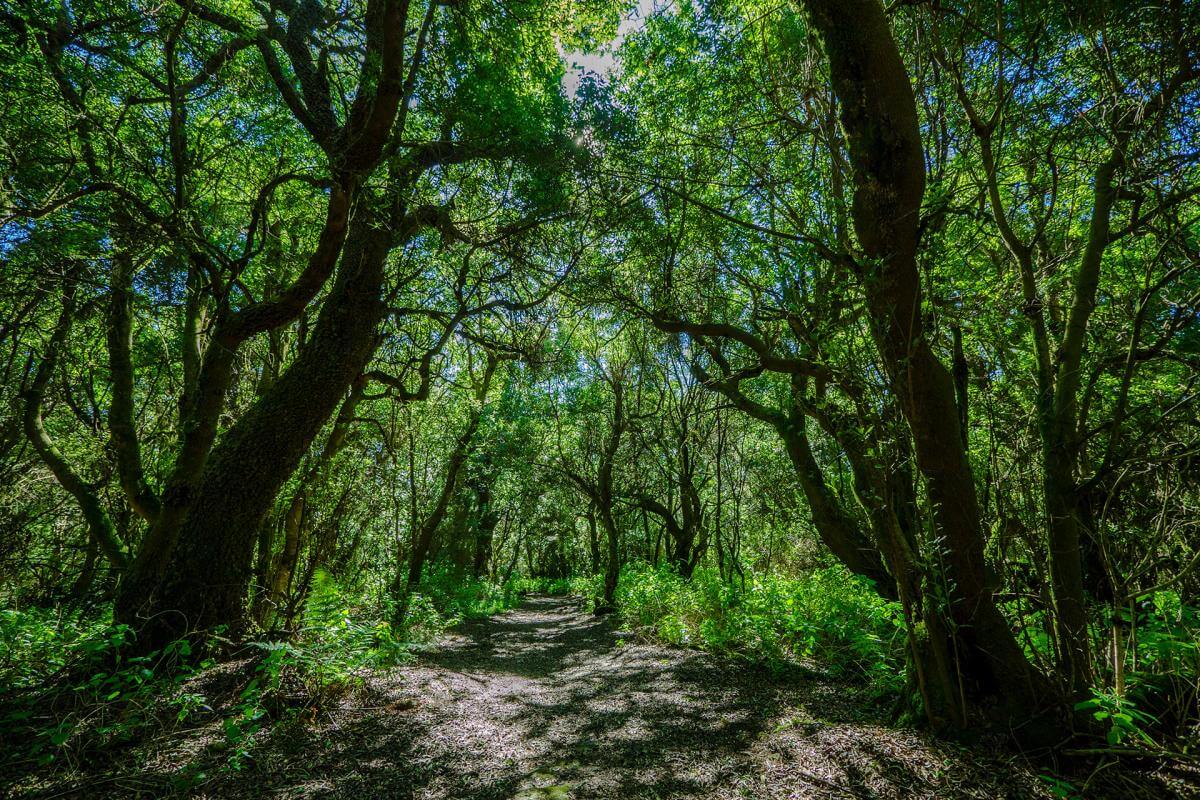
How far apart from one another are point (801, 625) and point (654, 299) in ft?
13.6

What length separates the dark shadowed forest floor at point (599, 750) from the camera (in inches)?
101

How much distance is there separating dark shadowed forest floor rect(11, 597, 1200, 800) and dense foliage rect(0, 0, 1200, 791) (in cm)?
30

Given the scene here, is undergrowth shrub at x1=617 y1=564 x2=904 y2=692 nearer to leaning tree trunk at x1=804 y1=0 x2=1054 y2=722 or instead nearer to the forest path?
the forest path

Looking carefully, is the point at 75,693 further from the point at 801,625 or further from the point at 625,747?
the point at 801,625

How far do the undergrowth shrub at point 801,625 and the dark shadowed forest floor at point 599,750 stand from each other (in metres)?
0.41

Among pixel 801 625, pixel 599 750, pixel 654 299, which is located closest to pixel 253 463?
pixel 599 750

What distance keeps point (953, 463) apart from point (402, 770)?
13.4ft

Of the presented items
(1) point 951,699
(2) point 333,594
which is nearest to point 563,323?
(2) point 333,594

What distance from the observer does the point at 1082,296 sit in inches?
109

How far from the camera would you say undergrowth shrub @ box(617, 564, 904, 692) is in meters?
4.29

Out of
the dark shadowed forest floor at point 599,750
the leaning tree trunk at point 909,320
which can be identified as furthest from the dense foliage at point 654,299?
the dark shadowed forest floor at point 599,750

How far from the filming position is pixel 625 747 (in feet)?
11.5

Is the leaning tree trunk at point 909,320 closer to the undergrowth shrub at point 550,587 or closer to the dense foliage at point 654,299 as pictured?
the dense foliage at point 654,299

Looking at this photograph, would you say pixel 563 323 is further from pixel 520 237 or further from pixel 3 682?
pixel 3 682
